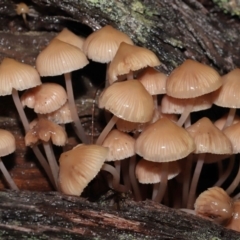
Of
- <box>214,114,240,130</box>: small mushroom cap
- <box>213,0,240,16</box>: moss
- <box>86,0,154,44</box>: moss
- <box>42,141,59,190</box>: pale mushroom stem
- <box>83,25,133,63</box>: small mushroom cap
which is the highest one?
<box>213,0,240,16</box>: moss

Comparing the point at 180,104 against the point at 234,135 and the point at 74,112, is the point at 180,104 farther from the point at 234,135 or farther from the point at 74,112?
the point at 74,112

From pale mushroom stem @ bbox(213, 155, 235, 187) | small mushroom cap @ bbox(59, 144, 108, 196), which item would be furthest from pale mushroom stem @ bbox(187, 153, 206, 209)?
small mushroom cap @ bbox(59, 144, 108, 196)

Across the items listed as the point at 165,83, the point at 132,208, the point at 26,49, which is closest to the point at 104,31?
the point at 165,83

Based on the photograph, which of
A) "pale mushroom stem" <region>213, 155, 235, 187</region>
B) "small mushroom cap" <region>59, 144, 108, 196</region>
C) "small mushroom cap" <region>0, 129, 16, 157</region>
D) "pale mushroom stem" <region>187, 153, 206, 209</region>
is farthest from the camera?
"pale mushroom stem" <region>213, 155, 235, 187</region>

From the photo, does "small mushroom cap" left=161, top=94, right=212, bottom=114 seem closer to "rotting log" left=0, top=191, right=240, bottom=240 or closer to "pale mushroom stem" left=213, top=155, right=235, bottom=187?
"pale mushroom stem" left=213, top=155, right=235, bottom=187

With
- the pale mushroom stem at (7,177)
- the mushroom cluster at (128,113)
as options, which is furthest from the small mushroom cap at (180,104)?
the pale mushroom stem at (7,177)

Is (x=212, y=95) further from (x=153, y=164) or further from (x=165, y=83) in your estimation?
(x=153, y=164)

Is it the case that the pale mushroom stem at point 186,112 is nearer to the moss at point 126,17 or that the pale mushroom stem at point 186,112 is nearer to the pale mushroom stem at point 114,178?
the pale mushroom stem at point 114,178
